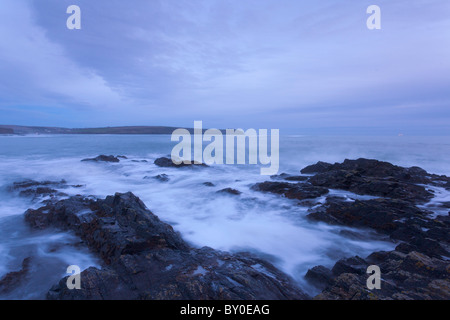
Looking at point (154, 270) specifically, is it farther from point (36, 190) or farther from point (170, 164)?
point (170, 164)

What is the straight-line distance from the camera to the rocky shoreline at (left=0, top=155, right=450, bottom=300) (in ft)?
13.1

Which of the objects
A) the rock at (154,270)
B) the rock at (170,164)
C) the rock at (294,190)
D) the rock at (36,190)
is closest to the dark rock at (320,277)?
the rock at (154,270)

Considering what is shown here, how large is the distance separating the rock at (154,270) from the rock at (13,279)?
4.29ft

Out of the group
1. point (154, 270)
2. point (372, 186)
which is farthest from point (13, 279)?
point (372, 186)

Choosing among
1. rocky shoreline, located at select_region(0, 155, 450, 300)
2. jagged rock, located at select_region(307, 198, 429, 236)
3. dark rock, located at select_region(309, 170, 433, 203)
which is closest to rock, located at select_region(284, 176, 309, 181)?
dark rock, located at select_region(309, 170, 433, 203)

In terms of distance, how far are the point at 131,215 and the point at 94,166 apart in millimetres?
16785

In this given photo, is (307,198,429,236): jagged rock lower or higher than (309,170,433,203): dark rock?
lower

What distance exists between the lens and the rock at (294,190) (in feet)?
36.2

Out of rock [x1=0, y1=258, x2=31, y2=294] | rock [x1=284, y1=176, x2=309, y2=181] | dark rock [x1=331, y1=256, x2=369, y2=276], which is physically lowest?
rock [x1=0, y1=258, x2=31, y2=294]

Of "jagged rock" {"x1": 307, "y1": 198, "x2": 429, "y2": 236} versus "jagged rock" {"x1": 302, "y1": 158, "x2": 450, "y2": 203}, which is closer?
"jagged rock" {"x1": 307, "y1": 198, "x2": 429, "y2": 236}

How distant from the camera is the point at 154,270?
4676 millimetres

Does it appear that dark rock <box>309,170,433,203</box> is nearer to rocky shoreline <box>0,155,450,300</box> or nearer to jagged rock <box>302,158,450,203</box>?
jagged rock <box>302,158,450,203</box>

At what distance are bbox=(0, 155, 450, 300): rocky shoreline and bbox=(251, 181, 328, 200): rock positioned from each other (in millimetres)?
991
